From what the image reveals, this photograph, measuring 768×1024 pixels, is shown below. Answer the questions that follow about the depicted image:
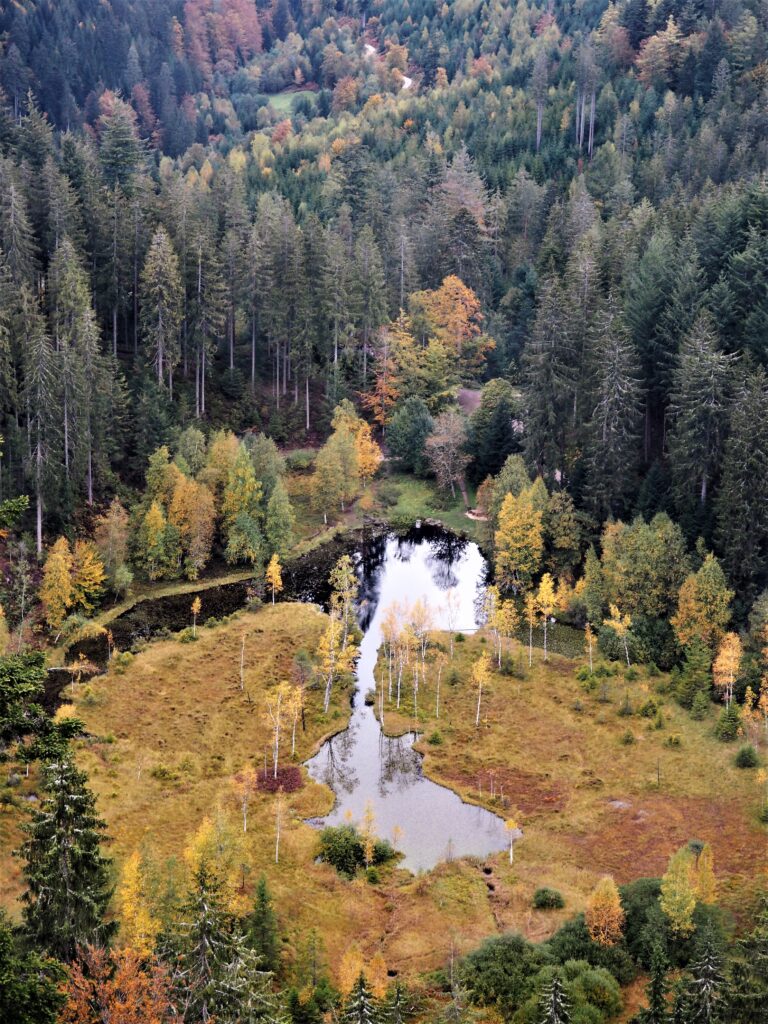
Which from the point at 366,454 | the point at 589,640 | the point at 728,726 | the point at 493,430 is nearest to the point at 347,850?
the point at 728,726

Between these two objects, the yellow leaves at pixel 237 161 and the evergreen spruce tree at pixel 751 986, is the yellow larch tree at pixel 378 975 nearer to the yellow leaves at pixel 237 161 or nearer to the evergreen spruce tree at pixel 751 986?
the evergreen spruce tree at pixel 751 986

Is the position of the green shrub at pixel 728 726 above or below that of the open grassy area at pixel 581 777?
above

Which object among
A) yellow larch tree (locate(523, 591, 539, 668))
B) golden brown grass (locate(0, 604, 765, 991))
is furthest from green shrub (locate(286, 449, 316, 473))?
yellow larch tree (locate(523, 591, 539, 668))

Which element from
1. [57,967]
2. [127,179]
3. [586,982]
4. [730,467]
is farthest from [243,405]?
[57,967]

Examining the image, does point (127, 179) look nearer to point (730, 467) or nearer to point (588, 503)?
point (588, 503)

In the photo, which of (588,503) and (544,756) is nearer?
(544,756)

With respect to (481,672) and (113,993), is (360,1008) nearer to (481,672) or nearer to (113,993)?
(113,993)

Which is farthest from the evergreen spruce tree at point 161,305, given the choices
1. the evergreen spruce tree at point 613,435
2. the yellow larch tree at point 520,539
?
the evergreen spruce tree at point 613,435
